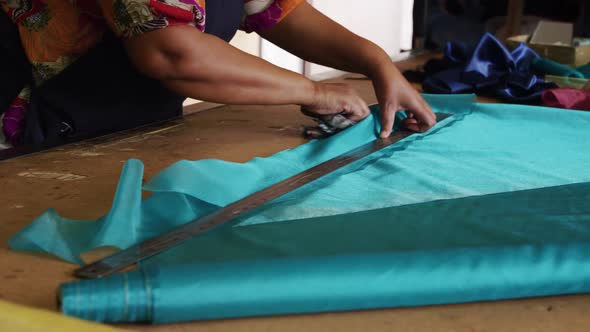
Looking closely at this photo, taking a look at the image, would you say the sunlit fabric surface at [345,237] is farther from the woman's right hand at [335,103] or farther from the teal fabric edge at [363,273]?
the woman's right hand at [335,103]

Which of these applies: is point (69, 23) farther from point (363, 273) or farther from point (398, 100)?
point (363, 273)

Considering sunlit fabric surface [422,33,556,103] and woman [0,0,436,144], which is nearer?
woman [0,0,436,144]

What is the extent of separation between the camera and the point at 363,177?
1180 millimetres

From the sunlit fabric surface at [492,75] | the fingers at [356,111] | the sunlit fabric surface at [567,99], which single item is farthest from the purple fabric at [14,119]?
the sunlit fabric surface at [567,99]

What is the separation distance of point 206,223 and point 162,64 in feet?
1.37

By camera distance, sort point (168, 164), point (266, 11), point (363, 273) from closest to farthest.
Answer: point (363, 273), point (168, 164), point (266, 11)

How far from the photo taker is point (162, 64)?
122 cm

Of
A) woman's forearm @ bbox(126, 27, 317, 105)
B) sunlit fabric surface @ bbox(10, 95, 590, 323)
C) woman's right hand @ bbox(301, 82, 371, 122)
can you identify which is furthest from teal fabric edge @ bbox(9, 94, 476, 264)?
woman's right hand @ bbox(301, 82, 371, 122)

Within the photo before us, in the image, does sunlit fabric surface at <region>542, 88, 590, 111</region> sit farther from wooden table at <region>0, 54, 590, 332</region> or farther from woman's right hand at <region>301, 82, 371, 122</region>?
Result: woman's right hand at <region>301, 82, 371, 122</region>

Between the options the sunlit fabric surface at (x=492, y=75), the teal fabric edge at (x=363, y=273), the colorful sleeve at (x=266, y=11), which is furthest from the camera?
the sunlit fabric surface at (x=492, y=75)

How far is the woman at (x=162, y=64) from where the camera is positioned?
1.21 meters

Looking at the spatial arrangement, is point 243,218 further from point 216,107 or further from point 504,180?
point 216,107

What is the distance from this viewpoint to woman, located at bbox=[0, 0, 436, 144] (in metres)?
1.21

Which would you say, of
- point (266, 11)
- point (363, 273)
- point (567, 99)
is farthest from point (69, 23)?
point (567, 99)
